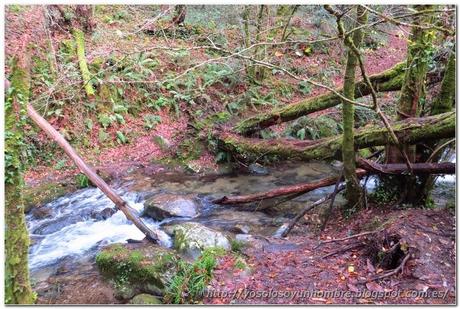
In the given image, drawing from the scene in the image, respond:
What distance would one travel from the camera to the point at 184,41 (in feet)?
50.4

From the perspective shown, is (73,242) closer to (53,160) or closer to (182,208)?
(182,208)

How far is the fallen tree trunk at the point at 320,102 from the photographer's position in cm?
796

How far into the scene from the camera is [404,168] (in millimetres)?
6402

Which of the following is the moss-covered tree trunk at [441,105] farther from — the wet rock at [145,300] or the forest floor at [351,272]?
the wet rock at [145,300]

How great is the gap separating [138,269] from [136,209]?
3.28 metres

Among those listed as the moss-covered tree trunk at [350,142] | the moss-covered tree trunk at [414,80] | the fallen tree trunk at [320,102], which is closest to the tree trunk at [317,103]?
the fallen tree trunk at [320,102]

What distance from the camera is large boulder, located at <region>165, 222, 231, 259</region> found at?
19.0ft

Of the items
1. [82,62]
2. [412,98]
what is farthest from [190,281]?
[82,62]

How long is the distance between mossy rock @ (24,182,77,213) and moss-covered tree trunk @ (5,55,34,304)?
17.4ft

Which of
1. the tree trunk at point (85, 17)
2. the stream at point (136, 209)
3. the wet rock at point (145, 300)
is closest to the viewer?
the wet rock at point (145, 300)

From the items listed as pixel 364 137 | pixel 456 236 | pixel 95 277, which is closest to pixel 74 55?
pixel 95 277

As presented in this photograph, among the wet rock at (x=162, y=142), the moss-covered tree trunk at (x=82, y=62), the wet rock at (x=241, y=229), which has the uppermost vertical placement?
the moss-covered tree trunk at (x=82, y=62)

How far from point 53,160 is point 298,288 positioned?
26.1 feet

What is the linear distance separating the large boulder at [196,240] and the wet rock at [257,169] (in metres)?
4.43
